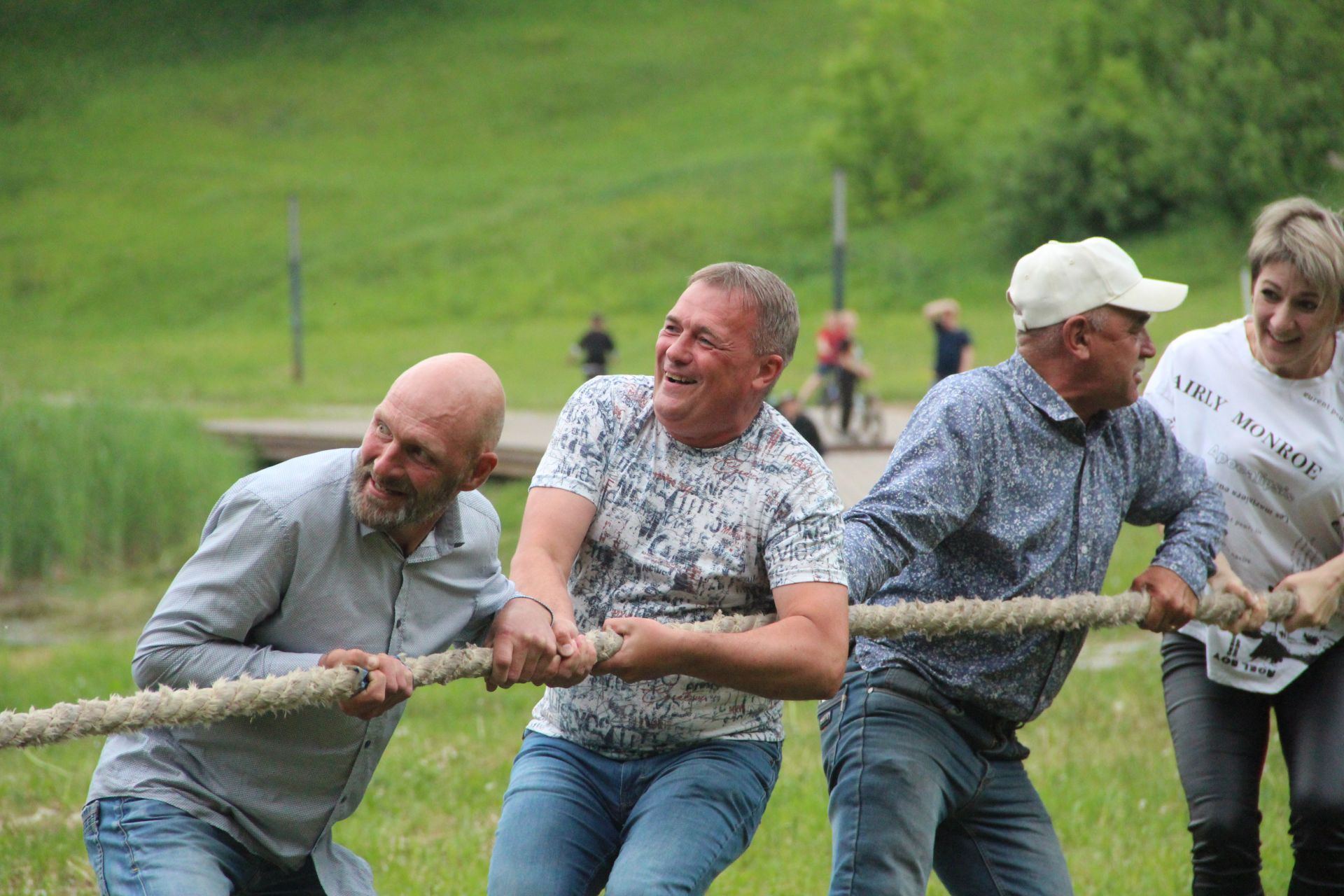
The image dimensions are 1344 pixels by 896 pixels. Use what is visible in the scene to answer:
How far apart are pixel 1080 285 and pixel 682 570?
1135 millimetres

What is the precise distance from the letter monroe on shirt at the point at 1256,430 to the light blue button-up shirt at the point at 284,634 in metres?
2.01

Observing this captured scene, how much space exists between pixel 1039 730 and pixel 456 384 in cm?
461

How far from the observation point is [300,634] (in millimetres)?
2924

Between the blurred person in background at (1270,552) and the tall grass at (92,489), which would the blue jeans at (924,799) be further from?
the tall grass at (92,489)

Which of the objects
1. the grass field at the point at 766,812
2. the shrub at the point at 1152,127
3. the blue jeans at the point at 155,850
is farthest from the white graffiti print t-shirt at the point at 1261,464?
the shrub at the point at 1152,127

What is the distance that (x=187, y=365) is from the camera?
2809cm

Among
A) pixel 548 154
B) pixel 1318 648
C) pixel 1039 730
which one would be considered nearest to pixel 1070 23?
pixel 548 154

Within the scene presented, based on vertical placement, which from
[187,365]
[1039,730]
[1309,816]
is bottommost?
[187,365]

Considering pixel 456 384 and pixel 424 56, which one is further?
pixel 424 56

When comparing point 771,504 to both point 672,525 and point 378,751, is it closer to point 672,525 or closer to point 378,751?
point 672,525

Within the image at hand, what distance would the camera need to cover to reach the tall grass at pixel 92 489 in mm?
11492

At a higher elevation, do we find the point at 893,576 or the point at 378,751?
the point at 893,576

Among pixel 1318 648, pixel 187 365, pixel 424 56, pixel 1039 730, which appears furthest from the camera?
pixel 424 56

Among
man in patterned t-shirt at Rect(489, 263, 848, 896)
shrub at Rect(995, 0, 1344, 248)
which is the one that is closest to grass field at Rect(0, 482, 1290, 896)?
man in patterned t-shirt at Rect(489, 263, 848, 896)
